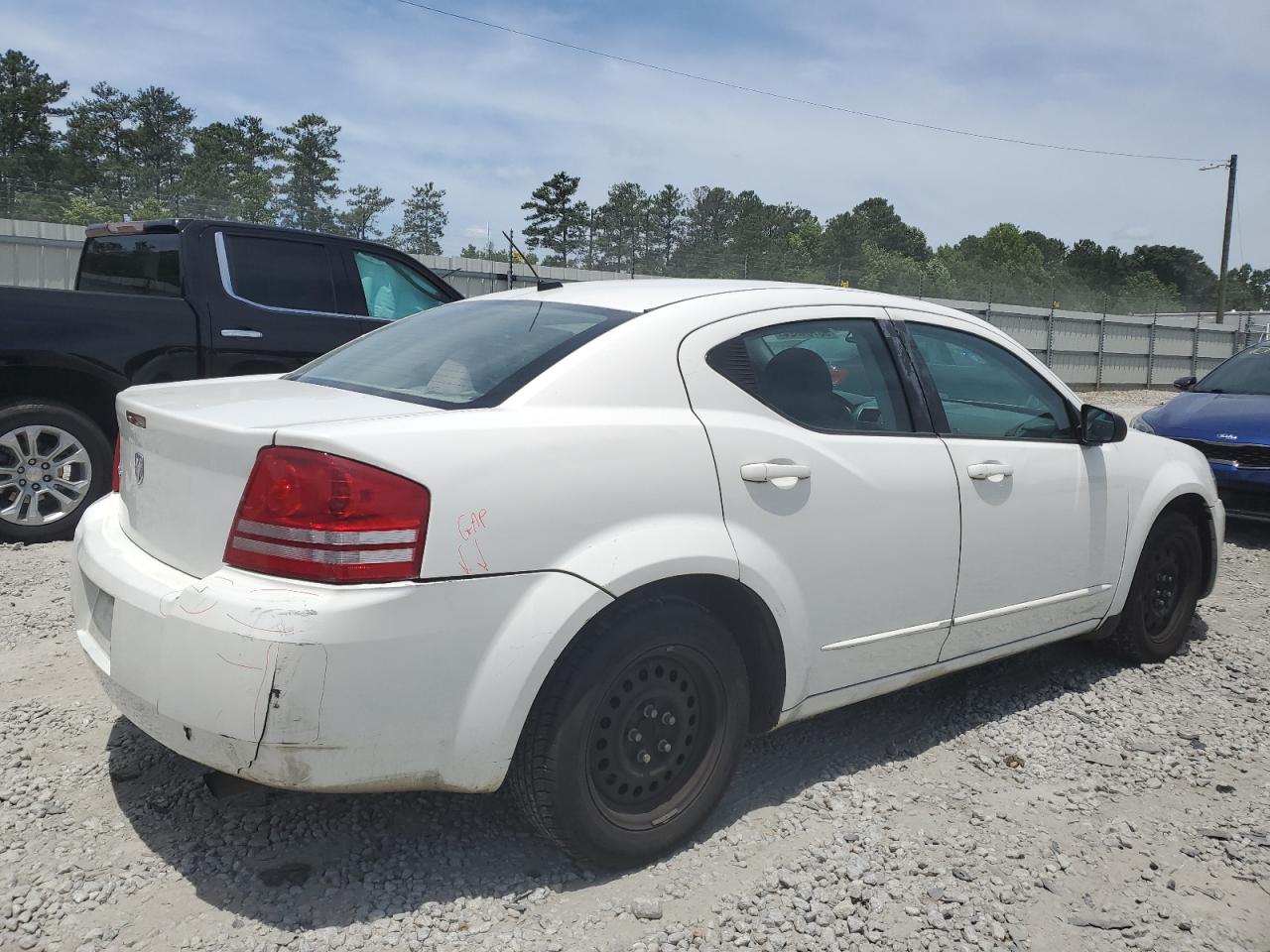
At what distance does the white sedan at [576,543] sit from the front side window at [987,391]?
16mm

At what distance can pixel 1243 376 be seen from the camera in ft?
27.5

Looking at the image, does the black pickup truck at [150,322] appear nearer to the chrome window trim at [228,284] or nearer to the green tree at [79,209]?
the chrome window trim at [228,284]

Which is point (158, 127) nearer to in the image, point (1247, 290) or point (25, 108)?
point (25, 108)

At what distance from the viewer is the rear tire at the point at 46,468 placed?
5.55 metres

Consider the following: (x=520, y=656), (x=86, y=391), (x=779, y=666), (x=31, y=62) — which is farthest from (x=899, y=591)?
(x=31, y=62)

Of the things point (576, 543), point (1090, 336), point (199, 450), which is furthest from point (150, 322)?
point (1090, 336)

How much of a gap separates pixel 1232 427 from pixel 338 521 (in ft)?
22.6

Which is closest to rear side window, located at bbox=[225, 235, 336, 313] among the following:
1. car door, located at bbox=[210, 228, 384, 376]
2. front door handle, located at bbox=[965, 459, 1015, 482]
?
car door, located at bbox=[210, 228, 384, 376]

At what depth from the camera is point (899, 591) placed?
127 inches

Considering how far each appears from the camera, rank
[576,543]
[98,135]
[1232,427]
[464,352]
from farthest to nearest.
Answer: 1. [98,135]
2. [1232,427]
3. [464,352]
4. [576,543]

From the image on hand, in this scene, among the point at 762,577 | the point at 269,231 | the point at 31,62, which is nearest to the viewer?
the point at 762,577

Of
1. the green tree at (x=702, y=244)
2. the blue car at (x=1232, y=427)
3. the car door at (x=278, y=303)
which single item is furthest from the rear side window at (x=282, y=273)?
the green tree at (x=702, y=244)

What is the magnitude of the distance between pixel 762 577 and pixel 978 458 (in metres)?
1.11

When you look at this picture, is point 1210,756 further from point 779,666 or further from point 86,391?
point 86,391
